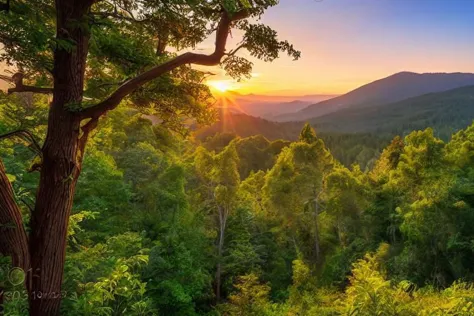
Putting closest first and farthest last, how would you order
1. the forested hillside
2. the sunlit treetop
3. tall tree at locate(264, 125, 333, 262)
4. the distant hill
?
the sunlit treetop
the forested hillside
tall tree at locate(264, 125, 333, 262)
the distant hill

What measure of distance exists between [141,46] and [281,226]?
20.7 m

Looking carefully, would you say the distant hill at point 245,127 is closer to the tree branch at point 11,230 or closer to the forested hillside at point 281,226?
the forested hillside at point 281,226

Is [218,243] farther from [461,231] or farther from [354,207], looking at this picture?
[461,231]

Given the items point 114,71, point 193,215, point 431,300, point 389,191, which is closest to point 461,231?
point 389,191

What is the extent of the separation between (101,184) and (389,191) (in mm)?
16015

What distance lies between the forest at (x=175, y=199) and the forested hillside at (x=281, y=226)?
0.08m

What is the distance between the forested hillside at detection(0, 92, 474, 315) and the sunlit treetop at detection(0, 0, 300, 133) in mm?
3126

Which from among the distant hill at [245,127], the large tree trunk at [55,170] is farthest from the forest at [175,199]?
the distant hill at [245,127]

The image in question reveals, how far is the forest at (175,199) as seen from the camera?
12.2ft

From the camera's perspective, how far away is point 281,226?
2405cm

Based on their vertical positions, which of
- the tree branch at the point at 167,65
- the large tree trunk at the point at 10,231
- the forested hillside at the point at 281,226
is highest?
the tree branch at the point at 167,65

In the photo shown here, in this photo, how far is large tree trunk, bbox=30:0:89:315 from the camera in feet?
12.1

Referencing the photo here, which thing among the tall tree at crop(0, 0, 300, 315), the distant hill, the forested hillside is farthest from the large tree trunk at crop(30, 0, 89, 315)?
the distant hill

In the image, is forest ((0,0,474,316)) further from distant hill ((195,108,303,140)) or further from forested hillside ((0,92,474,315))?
distant hill ((195,108,303,140))
